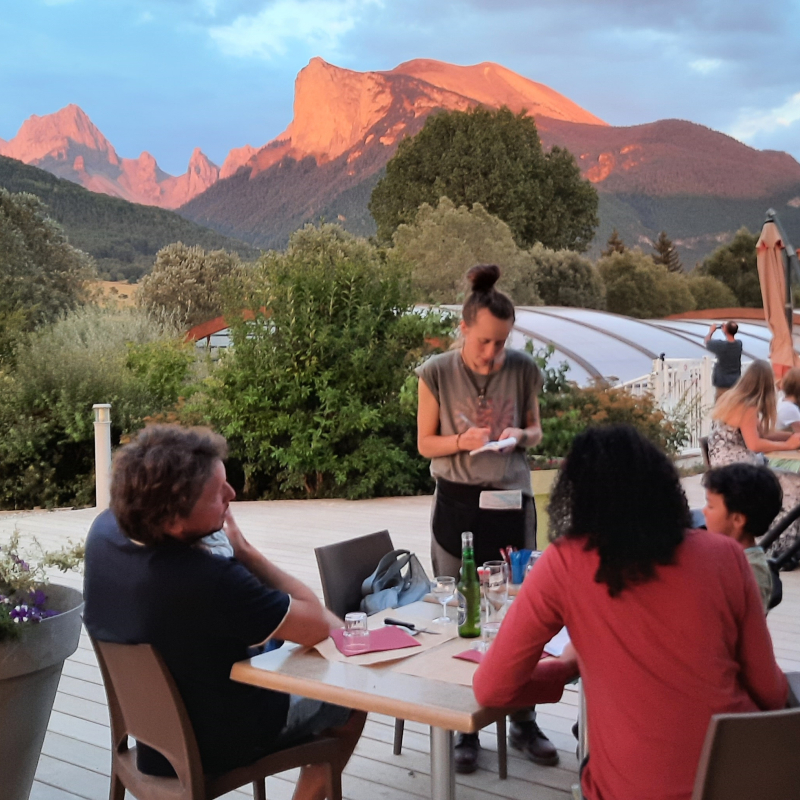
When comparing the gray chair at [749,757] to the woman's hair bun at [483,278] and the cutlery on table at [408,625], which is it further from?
the woman's hair bun at [483,278]

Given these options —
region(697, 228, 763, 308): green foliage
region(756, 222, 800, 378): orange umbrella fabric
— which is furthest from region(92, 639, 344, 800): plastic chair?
region(697, 228, 763, 308): green foliage

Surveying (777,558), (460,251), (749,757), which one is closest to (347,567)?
(777,558)

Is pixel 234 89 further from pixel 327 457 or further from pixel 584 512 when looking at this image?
pixel 584 512

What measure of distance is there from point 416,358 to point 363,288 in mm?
869

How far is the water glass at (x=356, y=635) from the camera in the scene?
217 cm

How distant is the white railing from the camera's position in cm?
1162

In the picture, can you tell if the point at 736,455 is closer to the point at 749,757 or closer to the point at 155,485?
the point at 749,757

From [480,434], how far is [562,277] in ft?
116

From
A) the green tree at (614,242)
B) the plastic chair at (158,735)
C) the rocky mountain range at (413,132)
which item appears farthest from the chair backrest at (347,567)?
the green tree at (614,242)

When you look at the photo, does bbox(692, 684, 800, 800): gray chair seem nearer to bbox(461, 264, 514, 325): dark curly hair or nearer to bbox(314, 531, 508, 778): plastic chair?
bbox(314, 531, 508, 778): plastic chair

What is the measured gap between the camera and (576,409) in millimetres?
7910

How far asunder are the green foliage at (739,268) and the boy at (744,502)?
47.2 meters

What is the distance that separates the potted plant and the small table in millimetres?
759

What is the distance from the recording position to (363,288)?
9086mm
